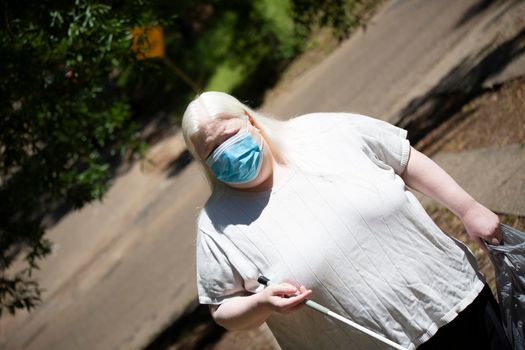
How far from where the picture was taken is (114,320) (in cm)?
730

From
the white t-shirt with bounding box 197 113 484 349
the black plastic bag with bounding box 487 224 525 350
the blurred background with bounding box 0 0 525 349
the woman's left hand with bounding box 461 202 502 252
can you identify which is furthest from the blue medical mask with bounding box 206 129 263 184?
the black plastic bag with bounding box 487 224 525 350

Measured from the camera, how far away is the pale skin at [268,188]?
2.03 meters

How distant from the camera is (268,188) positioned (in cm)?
223

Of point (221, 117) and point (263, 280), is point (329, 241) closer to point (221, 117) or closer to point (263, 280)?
point (263, 280)

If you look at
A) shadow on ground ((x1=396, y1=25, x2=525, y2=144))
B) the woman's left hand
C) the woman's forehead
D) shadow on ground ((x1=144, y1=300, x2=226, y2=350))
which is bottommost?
shadow on ground ((x1=396, y1=25, x2=525, y2=144))

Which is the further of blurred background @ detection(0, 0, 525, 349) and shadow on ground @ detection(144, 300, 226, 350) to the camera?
shadow on ground @ detection(144, 300, 226, 350)

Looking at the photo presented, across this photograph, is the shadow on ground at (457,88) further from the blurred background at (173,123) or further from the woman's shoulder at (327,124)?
the woman's shoulder at (327,124)

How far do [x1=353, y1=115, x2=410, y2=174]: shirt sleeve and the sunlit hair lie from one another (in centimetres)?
33

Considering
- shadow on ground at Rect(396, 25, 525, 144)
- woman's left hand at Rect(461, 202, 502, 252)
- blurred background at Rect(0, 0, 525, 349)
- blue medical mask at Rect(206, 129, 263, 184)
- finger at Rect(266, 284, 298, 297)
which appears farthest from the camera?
shadow on ground at Rect(396, 25, 525, 144)

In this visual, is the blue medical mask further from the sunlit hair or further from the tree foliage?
the tree foliage

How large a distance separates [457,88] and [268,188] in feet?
15.6

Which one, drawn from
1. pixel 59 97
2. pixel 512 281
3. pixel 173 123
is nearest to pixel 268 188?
pixel 512 281

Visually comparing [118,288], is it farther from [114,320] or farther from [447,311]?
[447,311]

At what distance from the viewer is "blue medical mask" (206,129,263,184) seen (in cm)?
213
